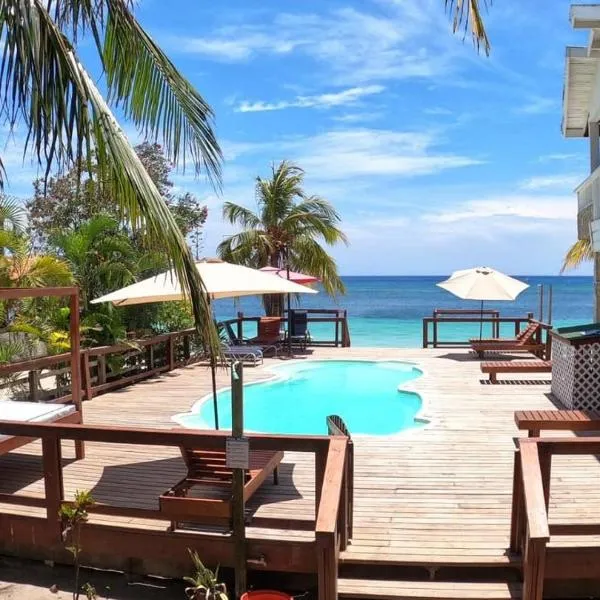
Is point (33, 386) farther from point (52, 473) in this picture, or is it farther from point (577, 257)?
point (577, 257)

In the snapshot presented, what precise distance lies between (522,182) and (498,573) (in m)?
28.3

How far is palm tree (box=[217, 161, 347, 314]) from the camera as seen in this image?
54.8 feet

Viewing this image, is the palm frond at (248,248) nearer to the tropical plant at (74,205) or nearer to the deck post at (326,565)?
the tropical plant at (74,205)

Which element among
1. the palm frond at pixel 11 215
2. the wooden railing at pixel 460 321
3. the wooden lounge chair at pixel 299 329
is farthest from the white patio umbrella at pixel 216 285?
the wooden railing at pixel 460 321

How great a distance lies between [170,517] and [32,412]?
6.77 feet

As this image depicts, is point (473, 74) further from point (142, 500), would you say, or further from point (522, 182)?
point (522, 182)

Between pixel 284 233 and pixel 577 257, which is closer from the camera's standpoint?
pixel 577 257

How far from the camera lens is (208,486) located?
180 inches

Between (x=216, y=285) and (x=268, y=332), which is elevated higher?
(x=216, y=285)

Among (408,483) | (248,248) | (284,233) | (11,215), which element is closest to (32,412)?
(408,483)

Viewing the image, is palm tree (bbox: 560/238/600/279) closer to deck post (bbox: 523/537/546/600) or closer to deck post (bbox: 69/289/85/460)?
deck post (bbox: 69/289/85/460)

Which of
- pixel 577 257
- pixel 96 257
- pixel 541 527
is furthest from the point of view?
pixel 577 257

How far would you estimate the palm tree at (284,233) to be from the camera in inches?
658

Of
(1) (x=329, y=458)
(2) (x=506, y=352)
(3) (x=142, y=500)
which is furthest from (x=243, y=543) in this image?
(2) (x=506, y=352)
